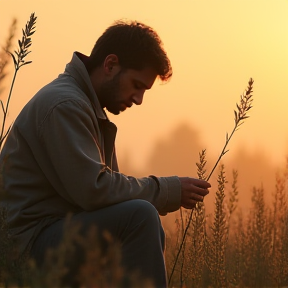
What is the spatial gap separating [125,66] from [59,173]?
0.91 meters

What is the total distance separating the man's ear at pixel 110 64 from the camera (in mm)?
4512

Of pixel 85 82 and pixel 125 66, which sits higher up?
pixel 125 66

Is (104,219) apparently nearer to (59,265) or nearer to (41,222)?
(41,222)

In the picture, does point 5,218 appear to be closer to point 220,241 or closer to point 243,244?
point 220,241

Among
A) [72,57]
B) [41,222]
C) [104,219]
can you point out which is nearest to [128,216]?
[104,219]

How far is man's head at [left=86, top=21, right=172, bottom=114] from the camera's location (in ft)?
14.7

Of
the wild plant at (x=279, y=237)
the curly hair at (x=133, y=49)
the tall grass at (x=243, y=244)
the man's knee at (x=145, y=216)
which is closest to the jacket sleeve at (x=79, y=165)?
the man's knee at (x=145, y=216)

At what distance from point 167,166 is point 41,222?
56.9 m

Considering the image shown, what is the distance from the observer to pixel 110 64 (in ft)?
14.9

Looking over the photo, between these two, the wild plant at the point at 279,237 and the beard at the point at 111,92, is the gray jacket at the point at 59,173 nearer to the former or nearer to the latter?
the beard at the point at 111,92

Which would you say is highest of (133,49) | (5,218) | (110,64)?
(133,49)

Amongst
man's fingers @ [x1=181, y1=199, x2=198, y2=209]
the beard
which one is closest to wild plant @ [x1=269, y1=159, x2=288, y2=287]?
man's fingers @ [x1=181, y1=199, x2=198, y2=209]

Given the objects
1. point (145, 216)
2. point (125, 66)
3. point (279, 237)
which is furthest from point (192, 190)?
point (279, 237)

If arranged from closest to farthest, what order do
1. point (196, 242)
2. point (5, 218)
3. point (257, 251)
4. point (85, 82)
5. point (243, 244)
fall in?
point (5, 218)
point (85, 82)
point (196, 242)
point (257, 251)
point (243, 244)
